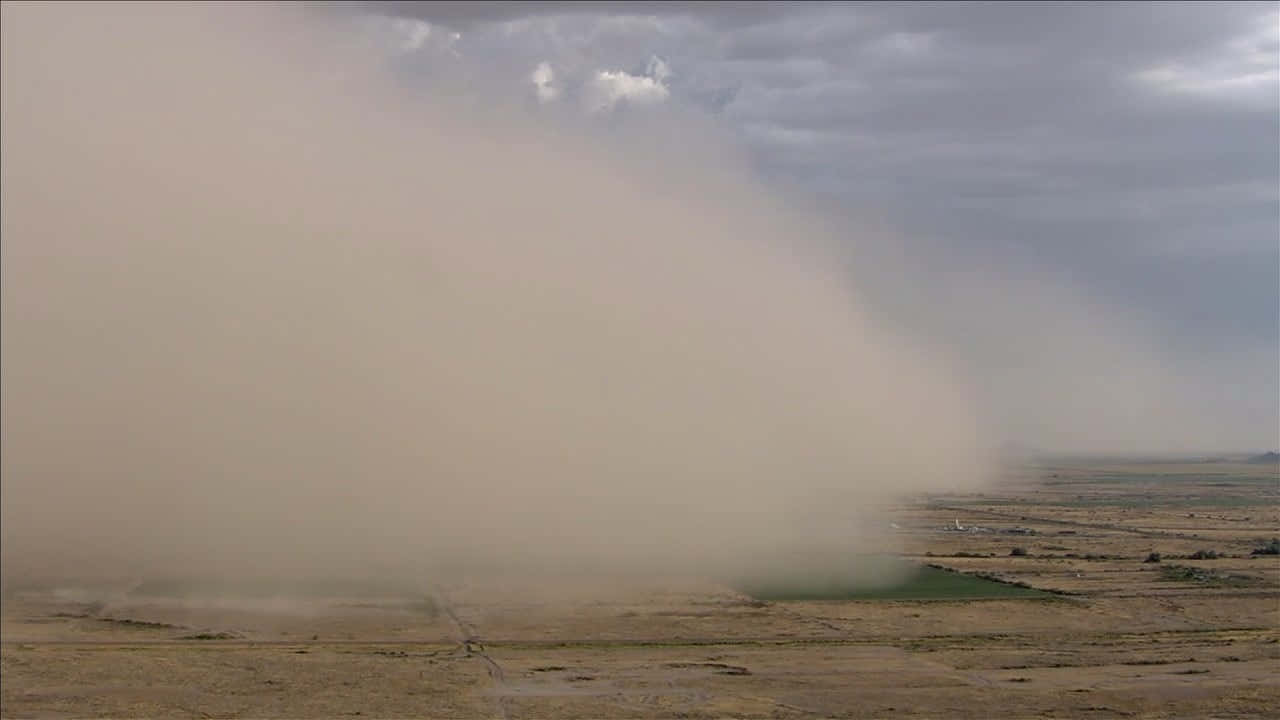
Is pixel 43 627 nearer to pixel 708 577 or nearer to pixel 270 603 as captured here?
pixel 270 603

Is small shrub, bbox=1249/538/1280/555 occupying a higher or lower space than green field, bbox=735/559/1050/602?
higher

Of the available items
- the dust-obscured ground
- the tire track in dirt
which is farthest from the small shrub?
the tire track in dirt

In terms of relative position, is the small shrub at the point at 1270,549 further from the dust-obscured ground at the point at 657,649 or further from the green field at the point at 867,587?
the green field at the point at 867,587

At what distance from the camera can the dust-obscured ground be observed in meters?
30.3

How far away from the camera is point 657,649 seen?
3750 centimetres

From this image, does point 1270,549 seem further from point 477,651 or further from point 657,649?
point 477,651

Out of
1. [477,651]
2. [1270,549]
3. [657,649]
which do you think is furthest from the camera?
[1270,549]

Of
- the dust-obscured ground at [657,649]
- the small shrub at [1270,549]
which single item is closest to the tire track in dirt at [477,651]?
the dust-obscured ground at [657,649]

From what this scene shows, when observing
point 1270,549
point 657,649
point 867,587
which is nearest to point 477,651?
point 657,649

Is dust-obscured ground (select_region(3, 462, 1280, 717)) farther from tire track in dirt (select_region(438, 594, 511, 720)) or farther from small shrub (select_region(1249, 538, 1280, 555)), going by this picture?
small shrub (select_region(1249, 538, 1280, 555))

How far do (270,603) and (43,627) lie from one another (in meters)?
7.88

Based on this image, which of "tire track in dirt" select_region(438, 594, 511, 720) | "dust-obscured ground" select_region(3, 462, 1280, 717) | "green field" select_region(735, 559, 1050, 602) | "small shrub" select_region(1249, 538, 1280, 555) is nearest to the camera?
"dust-obscured ground" select_region(3, 462, 1280, 717)

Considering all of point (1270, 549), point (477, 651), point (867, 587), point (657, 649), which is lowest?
point (657, 649)

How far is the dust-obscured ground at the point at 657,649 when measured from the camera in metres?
30.3
